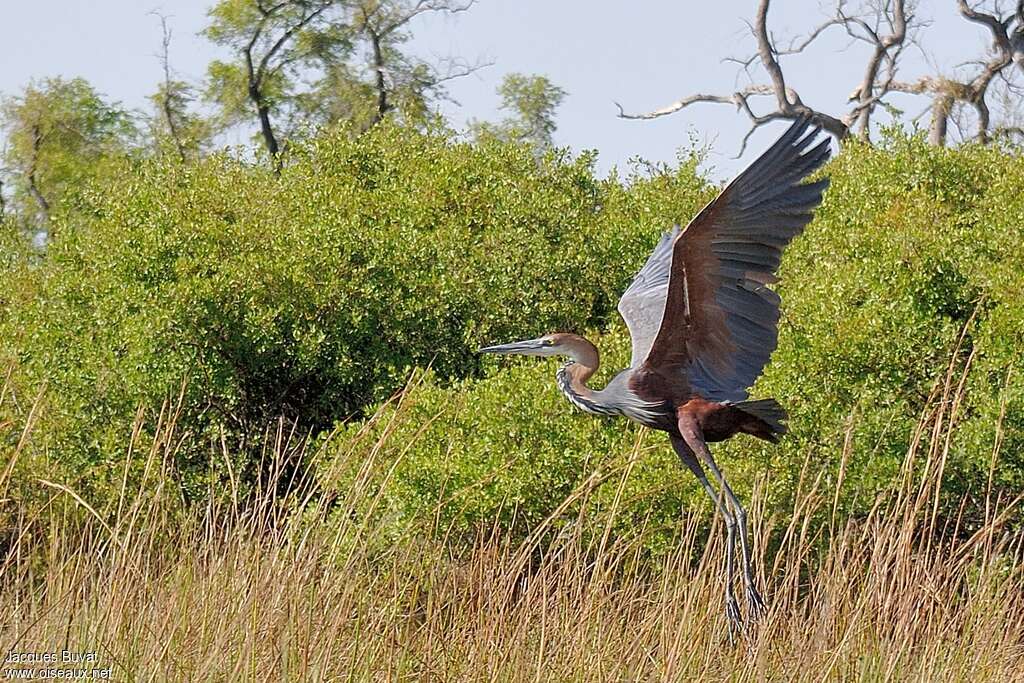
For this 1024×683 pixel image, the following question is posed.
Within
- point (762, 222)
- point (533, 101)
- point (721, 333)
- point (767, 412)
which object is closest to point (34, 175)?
point (533, 101)

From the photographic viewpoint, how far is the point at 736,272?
4215mm

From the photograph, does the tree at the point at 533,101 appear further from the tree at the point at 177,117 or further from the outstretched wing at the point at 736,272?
the outstretched wing at the point at 736,272

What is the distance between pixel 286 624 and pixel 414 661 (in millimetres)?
517

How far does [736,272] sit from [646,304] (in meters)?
0.86

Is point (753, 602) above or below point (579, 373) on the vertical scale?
below

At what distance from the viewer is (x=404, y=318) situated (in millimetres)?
9711

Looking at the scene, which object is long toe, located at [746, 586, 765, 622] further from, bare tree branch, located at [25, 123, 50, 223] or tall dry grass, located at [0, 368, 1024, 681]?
bare tree branch, located at [25, 123, 50, 223]

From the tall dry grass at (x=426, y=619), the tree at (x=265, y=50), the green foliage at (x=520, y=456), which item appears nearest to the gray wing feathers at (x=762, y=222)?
the tall dry grass at (x=426, y=619)

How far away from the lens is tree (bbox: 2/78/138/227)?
65.8ft

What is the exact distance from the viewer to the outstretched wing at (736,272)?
4.09 metres

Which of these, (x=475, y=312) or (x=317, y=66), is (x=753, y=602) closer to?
(x=475, y=312)

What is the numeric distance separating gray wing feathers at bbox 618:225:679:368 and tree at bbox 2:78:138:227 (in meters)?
15.9

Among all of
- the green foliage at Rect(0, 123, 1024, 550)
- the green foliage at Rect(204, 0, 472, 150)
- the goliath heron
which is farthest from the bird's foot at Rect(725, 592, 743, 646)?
the green foliage at Rect(204, 0, 472, 150)

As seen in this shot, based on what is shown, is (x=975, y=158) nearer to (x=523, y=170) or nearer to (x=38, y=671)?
(x=523, y=170)
